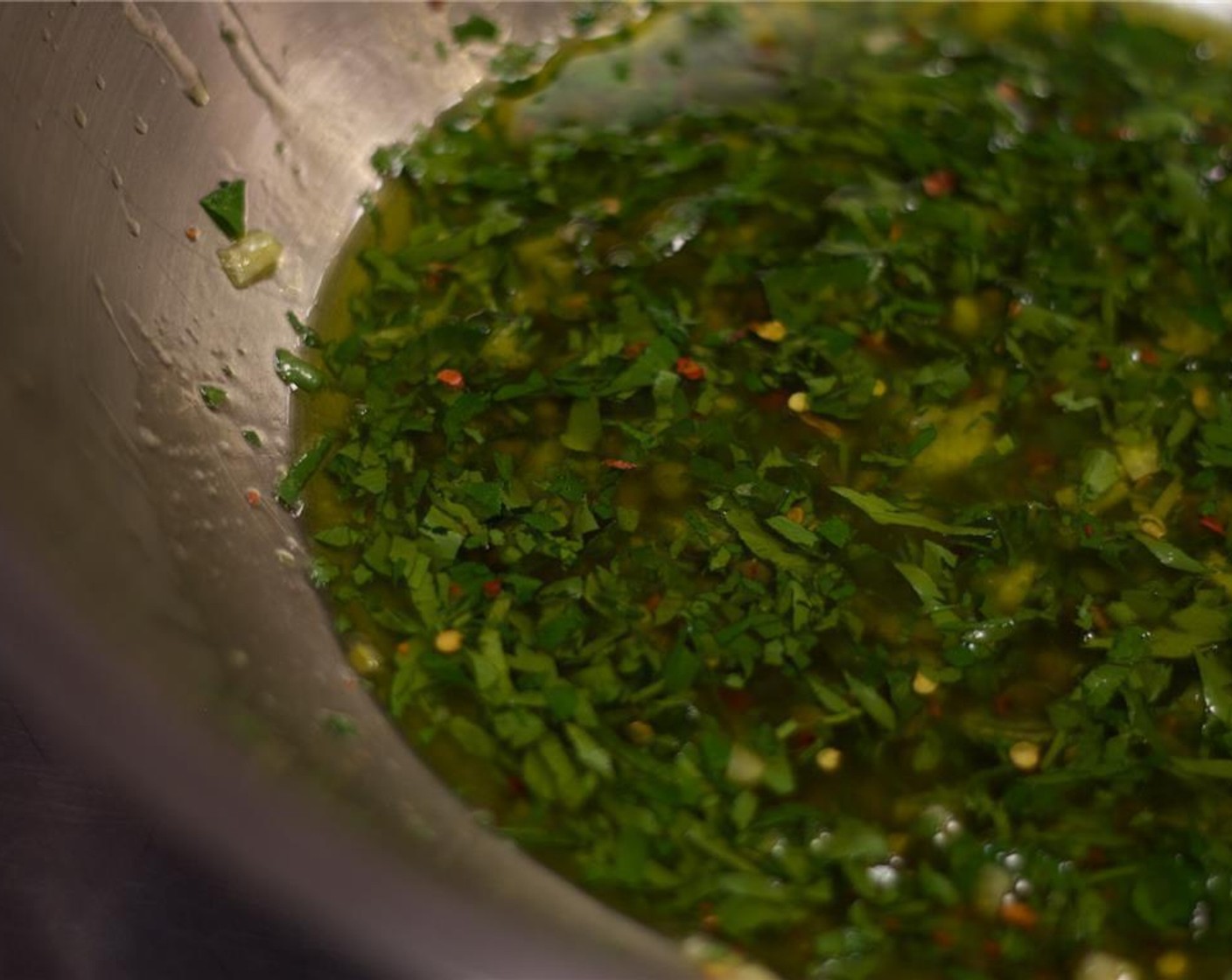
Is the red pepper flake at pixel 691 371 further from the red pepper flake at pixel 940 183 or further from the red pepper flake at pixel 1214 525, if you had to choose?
the red pepper flake at pixel 1214 525

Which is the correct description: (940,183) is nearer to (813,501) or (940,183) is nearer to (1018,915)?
(813,501)

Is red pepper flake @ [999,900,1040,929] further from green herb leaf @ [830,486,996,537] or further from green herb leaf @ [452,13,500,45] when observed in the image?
green herb leaf @ [452,13,500,45]

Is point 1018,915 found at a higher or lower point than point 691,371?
lower

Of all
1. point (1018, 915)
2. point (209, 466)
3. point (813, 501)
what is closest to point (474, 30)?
point (209, 466)

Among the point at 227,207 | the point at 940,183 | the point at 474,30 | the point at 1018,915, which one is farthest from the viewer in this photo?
the point at 474,30

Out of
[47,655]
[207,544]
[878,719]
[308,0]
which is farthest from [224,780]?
[308,0]

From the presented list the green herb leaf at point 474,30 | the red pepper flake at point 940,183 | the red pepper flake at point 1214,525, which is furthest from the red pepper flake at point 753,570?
the green herb leaf at point 474,30

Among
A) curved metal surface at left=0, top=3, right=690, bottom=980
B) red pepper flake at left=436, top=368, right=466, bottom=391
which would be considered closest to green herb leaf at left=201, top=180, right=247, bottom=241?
curved metal surface at left=0, top=3, right=690, bottom=980
